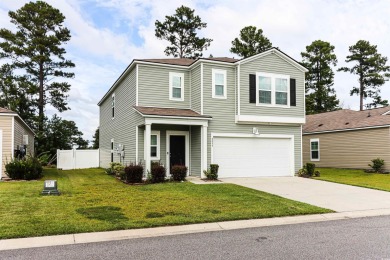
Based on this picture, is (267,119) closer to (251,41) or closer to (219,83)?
(219,83)

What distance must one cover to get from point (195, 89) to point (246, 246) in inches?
461

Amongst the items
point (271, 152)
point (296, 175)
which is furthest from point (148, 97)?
point (296, 175)

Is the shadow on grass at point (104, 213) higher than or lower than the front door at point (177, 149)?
lower

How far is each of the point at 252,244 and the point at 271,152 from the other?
12.4m

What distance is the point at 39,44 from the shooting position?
29.6 m

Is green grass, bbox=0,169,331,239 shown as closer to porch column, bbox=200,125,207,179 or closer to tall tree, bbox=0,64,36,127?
porch column, bbox=200,125,207,179

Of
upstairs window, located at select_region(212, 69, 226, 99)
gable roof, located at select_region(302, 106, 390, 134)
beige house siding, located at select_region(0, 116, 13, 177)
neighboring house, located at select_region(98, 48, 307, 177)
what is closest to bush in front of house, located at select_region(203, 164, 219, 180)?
neighboring house, located at select_region(98, 48, 307, 177)

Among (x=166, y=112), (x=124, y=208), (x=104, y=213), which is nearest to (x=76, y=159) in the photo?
(x=166, y=112)

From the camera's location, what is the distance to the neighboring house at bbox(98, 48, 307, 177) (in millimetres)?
16094

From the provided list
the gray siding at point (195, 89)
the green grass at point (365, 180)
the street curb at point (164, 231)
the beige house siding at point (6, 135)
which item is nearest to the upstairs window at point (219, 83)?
the gray siding at point (195, 89)

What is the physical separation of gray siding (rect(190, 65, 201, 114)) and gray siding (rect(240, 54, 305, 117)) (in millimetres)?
2136

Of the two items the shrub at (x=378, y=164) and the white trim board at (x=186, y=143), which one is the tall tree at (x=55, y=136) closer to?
the white trim board at (x=186, y=143)

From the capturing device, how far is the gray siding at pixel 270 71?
1662 cm

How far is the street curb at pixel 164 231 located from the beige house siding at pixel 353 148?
547 inches
